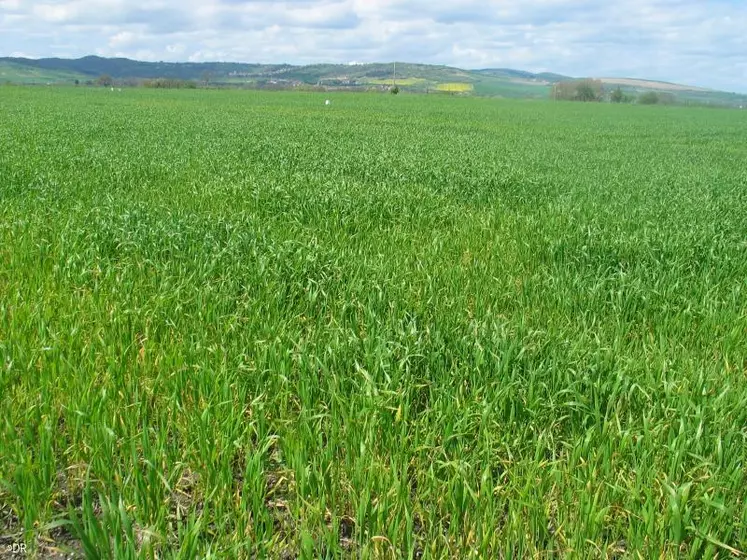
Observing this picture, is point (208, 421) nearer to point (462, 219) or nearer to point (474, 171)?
point (462, 219)

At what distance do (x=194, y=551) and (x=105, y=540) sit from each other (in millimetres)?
340

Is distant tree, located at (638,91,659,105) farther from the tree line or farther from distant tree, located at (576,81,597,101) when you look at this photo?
distant tree, located at (576,81,597,101)

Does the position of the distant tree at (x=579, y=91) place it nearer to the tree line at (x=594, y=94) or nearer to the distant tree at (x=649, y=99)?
the tree line at (x=594, y=94)

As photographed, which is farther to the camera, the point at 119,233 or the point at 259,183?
the point at 259,183

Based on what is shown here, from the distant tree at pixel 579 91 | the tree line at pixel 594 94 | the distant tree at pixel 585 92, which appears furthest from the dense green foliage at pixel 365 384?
the distant tree at pixel 579 91

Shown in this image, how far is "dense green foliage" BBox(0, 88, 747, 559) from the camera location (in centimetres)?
264

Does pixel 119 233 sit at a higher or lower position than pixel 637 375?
higher

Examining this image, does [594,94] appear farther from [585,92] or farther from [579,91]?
[579,91]

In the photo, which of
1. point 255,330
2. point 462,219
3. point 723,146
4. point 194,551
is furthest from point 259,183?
point 723,146

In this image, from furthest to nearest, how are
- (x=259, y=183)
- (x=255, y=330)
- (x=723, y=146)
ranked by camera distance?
(x=723, y=146) < (x=259, y=183) < (x=255, y=330)

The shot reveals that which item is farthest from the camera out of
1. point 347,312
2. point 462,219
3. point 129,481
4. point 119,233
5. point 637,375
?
point 462,219

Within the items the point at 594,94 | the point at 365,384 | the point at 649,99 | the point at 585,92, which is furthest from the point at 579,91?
the point at 365,384

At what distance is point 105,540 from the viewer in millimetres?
2203

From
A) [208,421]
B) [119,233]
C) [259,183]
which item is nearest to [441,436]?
[208,421]
